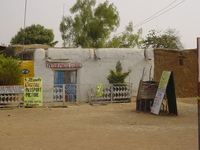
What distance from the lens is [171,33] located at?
3384 cm

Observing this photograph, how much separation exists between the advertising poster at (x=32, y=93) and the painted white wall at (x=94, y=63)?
321cm

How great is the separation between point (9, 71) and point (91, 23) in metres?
19.6

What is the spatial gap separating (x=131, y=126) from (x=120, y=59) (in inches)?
351

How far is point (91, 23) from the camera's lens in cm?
3127

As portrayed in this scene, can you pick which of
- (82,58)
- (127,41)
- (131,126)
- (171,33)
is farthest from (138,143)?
(171,33)

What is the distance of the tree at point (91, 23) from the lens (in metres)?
31.1

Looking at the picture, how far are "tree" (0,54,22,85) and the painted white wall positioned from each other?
266 cm

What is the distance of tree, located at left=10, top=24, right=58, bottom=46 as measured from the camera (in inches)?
1654

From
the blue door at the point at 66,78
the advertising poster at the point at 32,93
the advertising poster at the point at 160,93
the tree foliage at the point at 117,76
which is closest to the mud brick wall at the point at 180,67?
the tree foliage at the point at 117,76

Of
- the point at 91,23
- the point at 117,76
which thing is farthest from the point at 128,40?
the point at 117,76

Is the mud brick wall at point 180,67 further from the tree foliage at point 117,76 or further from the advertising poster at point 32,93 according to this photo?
the advertising poster at point 32,93

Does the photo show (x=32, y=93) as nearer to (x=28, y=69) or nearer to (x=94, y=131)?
(x=28, y=69)

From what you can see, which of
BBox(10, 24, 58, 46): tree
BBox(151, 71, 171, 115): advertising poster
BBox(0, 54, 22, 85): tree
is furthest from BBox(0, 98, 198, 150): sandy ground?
BBox(10, 24, 58, 46): tree

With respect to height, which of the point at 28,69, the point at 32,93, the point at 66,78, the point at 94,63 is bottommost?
the point at 32,93
